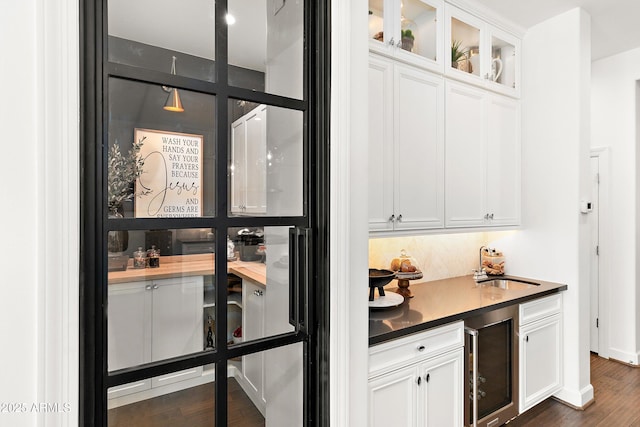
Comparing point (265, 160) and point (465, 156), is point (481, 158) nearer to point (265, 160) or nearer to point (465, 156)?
point (465, 156)

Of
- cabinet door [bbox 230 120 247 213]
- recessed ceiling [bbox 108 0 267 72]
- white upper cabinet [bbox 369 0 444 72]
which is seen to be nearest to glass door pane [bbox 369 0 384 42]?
white upper cabinet [bbox 369 0 444 72]

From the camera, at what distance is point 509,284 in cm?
279

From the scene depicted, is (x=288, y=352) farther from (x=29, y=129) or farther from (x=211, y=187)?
(x=29, y=129)

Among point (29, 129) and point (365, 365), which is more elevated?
point (29, 129)

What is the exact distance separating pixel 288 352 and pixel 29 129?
109 centimetres

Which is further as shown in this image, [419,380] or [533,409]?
[533,409]

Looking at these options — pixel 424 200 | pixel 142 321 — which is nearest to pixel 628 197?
pixel 424 200

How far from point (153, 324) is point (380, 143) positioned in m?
1.44

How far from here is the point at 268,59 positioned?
4.39 ft

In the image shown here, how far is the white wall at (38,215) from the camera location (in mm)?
A: 837

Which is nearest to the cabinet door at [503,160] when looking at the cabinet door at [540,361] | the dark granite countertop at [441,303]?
the dark granite countertop at [441,303]

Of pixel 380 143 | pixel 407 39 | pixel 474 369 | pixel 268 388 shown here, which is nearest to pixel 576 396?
pixel 474 369

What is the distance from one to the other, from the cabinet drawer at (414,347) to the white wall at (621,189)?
8.19 ft

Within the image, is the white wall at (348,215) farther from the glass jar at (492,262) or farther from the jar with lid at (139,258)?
the glass jar at (492,262)
